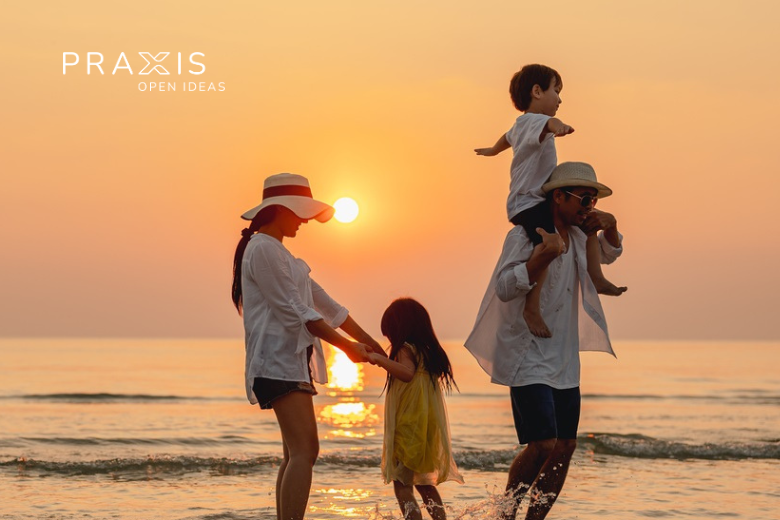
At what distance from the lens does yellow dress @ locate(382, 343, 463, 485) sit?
6.26 m

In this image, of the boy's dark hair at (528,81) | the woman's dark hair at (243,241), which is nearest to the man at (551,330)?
the boy's dark hair at (528,81)

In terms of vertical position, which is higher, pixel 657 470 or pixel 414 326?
pixel 414 326

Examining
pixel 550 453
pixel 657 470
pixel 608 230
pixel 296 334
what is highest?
pixel 608 230

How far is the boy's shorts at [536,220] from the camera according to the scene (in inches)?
208

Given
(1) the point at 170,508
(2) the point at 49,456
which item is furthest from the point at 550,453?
(2) the point at 49,456

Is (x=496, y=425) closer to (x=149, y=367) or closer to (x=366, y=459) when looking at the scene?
(x=366, y=459)

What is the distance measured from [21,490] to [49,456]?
3.41m

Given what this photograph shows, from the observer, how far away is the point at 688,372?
145ft

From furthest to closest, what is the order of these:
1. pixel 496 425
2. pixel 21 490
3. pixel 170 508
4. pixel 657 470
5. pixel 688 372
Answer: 1. pixel 688 372
2. pixel 496 425
3. pixel 657 470
4. pixel 21 490
5. pixel 170 508

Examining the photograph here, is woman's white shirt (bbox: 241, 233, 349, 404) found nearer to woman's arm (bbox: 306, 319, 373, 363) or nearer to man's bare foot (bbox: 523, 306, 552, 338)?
woman's arm (bbox: 306, 319, 373, 363)

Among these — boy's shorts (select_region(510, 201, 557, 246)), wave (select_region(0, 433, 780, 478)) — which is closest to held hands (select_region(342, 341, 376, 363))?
boy's shorts (select_region(510, 201, 557, 246))

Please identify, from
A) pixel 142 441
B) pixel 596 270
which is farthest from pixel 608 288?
pixel 142 441

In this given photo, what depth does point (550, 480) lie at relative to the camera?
213 inches

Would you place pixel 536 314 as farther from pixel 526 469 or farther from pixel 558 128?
pixel 558 128
